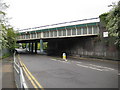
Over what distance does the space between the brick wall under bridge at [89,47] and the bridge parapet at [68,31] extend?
1371 mm

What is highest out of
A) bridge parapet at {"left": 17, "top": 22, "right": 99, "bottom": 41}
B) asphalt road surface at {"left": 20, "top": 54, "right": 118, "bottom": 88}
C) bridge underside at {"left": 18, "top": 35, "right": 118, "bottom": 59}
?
bridge parapet at {"left": 17, "top": 22, "right": 99, "bottom": 41}

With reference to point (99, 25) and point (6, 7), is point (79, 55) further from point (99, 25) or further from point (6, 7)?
point (6, 7)

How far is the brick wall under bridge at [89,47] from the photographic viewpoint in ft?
68.5

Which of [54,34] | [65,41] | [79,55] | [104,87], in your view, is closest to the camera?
[104,87]

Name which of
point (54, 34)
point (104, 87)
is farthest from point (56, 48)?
point (104, 87)

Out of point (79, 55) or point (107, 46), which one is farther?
point (79, 55)

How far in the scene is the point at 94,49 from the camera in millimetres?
24109

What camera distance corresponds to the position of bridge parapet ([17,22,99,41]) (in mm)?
24470

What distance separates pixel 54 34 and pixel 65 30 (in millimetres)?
3147

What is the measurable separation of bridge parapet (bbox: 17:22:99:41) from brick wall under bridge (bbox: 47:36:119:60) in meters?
1.37

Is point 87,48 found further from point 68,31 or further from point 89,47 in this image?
point 68,31

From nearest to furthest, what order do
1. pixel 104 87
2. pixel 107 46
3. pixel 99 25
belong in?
pixel 104 87, pixel 107 46, pixel 99 25

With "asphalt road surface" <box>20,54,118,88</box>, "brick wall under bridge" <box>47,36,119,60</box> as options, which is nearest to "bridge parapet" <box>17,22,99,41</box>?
"brick wall under bridge" <box>47,36,119,60</box>

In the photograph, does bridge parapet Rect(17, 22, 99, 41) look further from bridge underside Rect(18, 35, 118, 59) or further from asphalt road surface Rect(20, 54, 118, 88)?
asphalt road surface Rect(20, 54, 118, 88)
